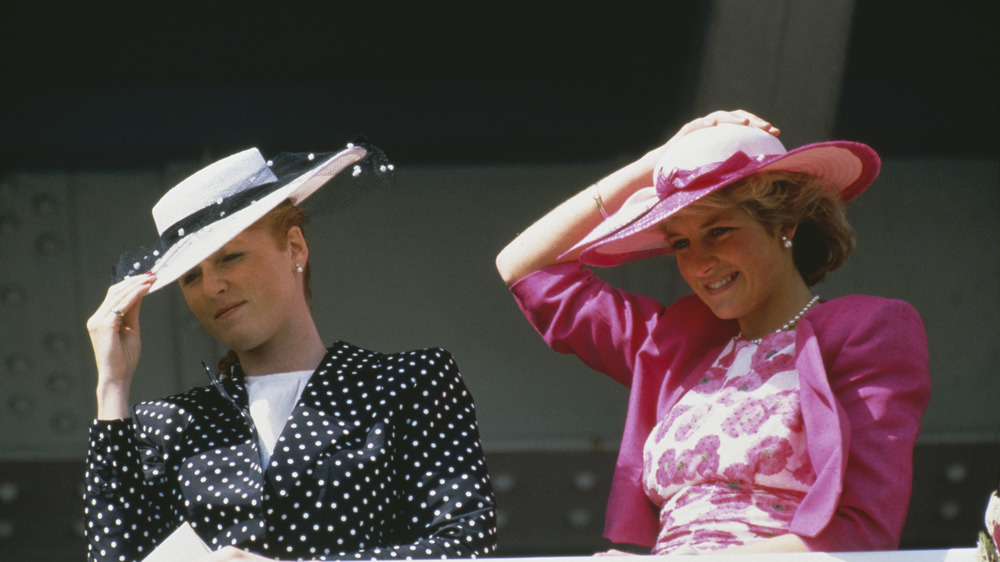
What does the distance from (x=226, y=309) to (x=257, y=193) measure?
233 millimetres

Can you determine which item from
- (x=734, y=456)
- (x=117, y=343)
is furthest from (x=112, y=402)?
(x=734, y=456)

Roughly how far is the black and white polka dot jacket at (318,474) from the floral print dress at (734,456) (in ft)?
0.98

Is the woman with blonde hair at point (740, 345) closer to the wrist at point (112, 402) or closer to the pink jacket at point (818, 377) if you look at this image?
the pink jacket at point (818, 377)

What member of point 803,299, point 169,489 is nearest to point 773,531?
point 803,299

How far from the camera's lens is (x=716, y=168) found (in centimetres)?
216

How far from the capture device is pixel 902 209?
395 cm

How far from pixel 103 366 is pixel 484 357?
1848 millimetres

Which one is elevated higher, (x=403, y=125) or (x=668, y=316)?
(x=403, y=125)

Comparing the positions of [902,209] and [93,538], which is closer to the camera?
[93,538]

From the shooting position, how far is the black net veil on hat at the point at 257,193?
7.68 feet

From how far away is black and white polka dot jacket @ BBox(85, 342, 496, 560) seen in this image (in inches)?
82.2

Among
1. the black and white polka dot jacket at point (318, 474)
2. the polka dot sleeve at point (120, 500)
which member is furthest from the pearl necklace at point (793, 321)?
the polka dot sleeve at point (120, 500)

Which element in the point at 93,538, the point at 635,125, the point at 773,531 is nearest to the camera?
the point at 773,531

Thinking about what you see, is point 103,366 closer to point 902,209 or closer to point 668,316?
point 668,316
